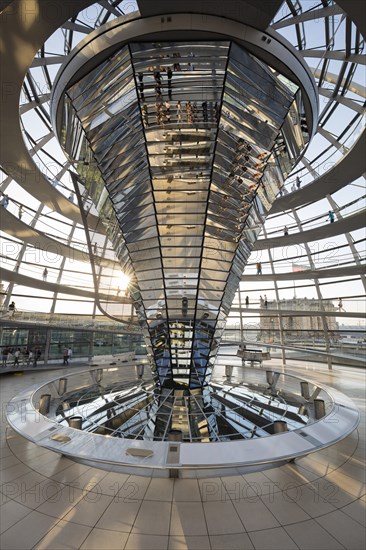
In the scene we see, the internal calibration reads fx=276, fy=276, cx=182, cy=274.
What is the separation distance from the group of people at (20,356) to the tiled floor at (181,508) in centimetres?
1491

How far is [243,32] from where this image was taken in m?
6.62

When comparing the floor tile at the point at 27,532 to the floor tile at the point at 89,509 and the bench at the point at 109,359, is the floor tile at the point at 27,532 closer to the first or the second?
the floor tile at the point at 89,509

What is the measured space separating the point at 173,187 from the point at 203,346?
243 inches

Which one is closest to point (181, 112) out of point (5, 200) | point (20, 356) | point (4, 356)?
point (5, 200)

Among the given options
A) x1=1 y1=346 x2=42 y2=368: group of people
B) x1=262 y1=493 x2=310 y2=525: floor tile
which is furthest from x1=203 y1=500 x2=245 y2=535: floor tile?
x1=1 y1=346 x2=42 y2=368: group of people

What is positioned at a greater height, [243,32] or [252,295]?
[243,32]

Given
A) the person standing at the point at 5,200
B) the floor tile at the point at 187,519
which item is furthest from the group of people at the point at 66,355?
the floor tile at the point at 187,519

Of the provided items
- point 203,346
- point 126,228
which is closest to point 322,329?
point 203,346

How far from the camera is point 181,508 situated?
4.86 m

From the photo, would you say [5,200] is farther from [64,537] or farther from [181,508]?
[181,508]

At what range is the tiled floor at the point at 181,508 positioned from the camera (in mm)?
4125

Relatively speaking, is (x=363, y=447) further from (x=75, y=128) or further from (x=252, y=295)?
(x=252, y=295)

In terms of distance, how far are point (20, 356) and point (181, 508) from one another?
1996cm

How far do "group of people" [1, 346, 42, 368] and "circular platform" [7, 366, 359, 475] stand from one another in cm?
915
